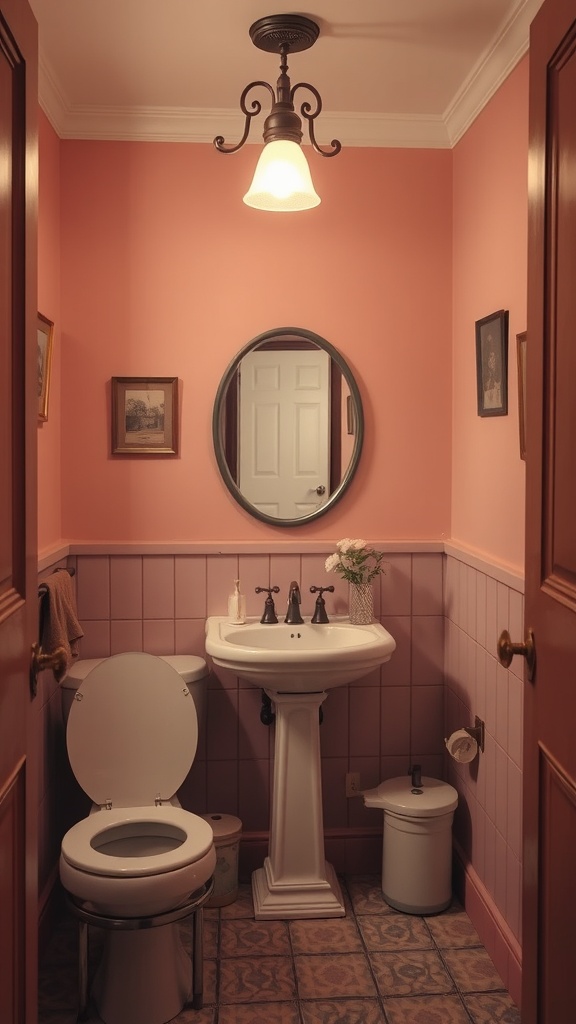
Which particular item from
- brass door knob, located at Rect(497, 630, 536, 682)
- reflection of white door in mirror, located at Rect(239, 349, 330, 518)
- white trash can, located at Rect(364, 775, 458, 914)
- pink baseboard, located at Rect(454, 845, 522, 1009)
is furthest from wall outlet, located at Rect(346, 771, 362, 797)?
brass door knob, located at Rect(497, 630, 536, 682)

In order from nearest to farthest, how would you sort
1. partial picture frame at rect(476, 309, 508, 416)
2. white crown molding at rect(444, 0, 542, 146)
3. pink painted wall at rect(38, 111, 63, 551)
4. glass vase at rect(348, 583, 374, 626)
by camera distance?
1. white crown molding at rect(444, 0, 542, 146)
2. partial picture frame at rect(476, 309, 508, 416)
3. pink painted wall at rect(38, 111, 63, 551)
4. glass vase at rect(348, 583, 374, 626)

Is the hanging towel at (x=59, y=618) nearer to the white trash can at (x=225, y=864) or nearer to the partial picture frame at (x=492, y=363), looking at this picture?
the white trash can at (x=225, y=864)

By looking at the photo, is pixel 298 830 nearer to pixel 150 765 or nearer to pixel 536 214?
pixel 150 765

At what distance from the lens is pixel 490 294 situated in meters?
2.76

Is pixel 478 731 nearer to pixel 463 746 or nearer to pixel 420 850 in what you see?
pixel 463 746

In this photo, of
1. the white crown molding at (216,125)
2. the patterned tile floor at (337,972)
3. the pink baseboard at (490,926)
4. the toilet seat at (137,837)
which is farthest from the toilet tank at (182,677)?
the white crown molding at (216,125)

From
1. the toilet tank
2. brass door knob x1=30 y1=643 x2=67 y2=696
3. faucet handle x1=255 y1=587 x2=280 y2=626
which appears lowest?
the toilet tank

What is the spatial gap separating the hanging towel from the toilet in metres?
0.13

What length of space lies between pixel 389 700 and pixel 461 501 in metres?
0.75

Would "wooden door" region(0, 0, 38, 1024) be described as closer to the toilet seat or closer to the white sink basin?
the toilet seat

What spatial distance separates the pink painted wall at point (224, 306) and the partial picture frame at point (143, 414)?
3 cm

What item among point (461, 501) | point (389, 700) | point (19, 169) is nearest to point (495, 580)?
point (461, 501)

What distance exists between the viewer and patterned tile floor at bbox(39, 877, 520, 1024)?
238 centimetres

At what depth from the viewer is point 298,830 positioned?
9.65 feet
